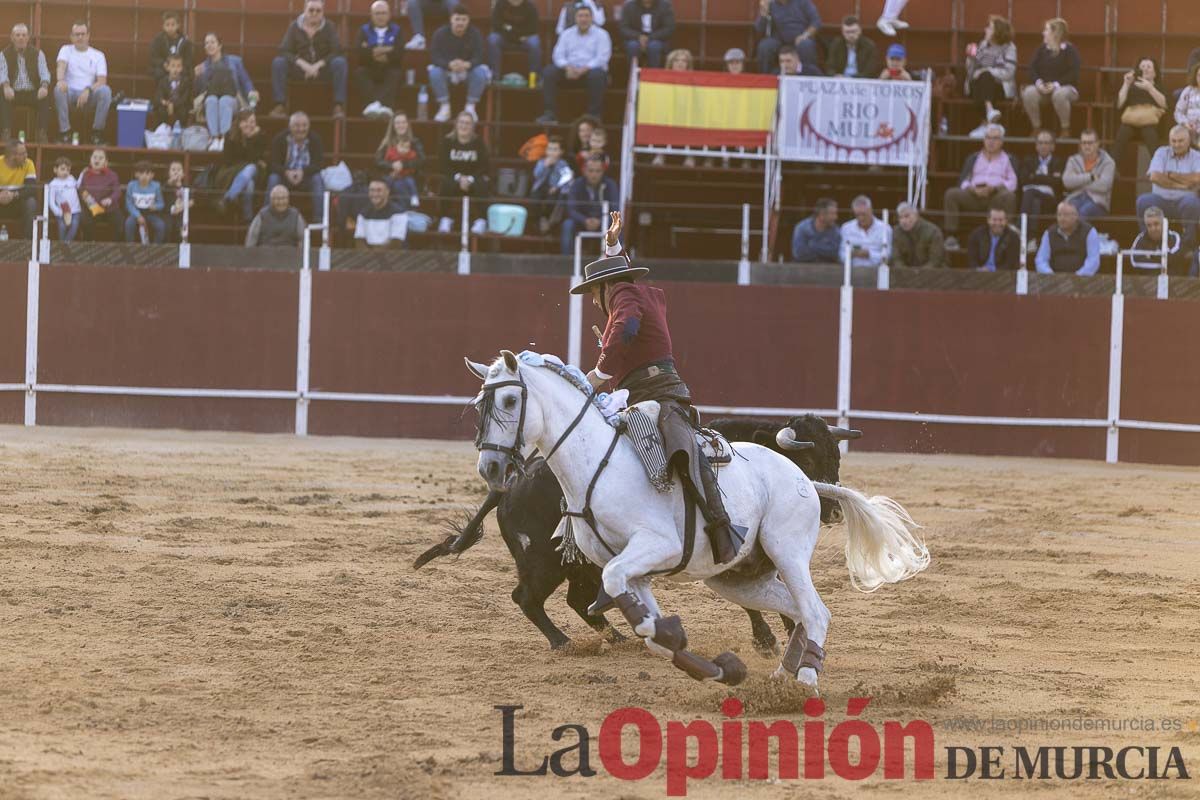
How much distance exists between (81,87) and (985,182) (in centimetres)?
987

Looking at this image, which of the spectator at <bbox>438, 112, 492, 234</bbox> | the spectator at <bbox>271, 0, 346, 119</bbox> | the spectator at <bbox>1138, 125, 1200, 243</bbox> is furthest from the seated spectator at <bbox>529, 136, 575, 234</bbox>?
the spectator at <bbox>1138, 125, 1200, 243</bbox>

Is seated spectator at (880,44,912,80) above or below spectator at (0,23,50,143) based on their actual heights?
above

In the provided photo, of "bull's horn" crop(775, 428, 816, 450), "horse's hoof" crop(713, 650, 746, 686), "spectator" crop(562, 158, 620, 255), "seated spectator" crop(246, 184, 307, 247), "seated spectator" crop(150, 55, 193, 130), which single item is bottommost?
"horse's hoof" crop(713, 650, 746, 686)

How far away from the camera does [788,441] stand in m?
7.29

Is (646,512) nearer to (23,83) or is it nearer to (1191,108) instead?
(1191,108)

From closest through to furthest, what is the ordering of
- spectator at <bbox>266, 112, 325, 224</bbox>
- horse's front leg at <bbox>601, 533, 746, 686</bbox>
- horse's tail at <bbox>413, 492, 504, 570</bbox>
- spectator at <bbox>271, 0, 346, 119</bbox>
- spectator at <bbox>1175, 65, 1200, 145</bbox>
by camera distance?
horse's front leg at <bbox>601, 533, 746, 686</bbox>, horse's tail at <bbox>413, 492, 504, 570</bbox>, spectator at <bbox>266, 112, 325, 224</bbox>, spectator at <bbox>1175, 65, 1200, 145</bbox>, spectator at <bbox>271, 0, 346, 119</bbox>

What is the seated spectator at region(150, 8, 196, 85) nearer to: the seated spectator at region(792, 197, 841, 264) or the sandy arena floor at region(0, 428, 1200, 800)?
the sandy arena floor at region(0, 428, 1200, 800)

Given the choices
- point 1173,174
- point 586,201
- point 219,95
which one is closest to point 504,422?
point 586,201

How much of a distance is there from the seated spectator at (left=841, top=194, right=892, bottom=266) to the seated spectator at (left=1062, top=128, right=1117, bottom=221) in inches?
80.1

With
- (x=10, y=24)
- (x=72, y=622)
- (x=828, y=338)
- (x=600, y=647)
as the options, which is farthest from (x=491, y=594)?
(x=10, y=24)

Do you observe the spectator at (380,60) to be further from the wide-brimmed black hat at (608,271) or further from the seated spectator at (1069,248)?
the wide-brimmed black hat at (608,271)

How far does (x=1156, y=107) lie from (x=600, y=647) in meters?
12.5

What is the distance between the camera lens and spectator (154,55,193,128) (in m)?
17.3

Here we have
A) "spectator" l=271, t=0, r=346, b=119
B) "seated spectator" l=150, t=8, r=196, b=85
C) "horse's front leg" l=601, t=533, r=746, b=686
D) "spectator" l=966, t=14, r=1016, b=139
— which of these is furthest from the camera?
"spectator" l=271, t=0, r=346, b=119
